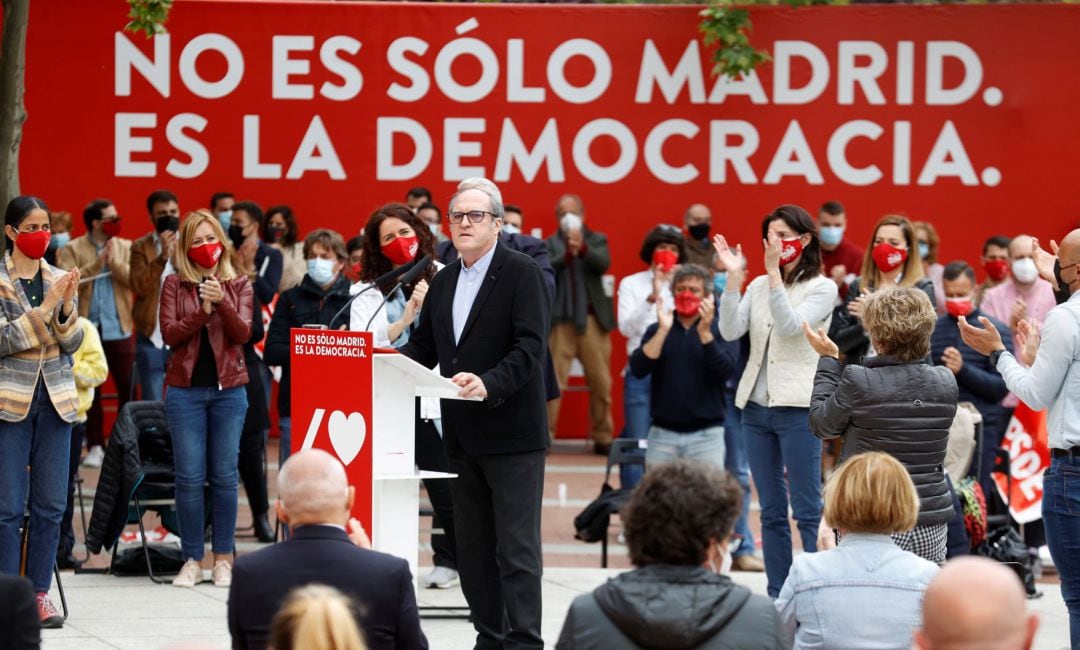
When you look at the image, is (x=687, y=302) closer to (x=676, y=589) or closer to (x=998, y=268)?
(x=998, y=268)

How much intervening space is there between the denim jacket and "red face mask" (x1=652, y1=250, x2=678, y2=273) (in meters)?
7.10

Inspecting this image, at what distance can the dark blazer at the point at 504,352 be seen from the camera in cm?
646

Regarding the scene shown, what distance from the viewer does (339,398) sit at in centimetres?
661

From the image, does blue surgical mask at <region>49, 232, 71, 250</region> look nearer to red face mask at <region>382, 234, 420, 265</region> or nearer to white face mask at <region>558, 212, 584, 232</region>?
white face mask at <region>558, 212, 584, 232</region>

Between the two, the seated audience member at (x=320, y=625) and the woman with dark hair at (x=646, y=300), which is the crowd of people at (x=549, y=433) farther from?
the woman with dark hair at (x=646, y=300)

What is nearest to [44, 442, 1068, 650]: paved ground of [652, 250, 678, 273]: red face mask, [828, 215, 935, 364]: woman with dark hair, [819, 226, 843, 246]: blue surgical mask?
[828, 215, 935, 364]: woman with dark hair

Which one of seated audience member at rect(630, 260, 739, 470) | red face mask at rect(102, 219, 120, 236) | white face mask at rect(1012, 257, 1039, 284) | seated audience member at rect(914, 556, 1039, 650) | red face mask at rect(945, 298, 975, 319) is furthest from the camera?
red face mask at rect(102, 219, 120, 236)

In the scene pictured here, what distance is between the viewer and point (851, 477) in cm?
502

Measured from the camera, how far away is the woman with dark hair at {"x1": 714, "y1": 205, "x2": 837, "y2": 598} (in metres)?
8.02

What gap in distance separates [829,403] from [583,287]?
7230 mm

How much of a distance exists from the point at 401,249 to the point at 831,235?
19.2ft

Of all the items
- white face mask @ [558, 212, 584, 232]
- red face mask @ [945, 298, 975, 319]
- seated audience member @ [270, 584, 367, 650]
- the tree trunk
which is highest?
the tree trunk

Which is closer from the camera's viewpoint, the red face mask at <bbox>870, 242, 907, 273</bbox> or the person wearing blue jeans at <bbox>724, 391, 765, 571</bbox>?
the red face mask at <bbox>870, 242, 907, 273</bbox>

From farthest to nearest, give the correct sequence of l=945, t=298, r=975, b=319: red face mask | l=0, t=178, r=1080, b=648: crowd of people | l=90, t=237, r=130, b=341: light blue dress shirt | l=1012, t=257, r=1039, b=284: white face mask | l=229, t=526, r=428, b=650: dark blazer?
l=90, t=237, r=130, b=341: light blue dress shirt < l=1012, t=257, r=1039, b=284: white face mask < l=945, t=298, r=975, b=319: red face mask < l=229, t=526, r=428, b=650: dark blazer < l=0, t=178, r=1080, b=648: crowd of people
